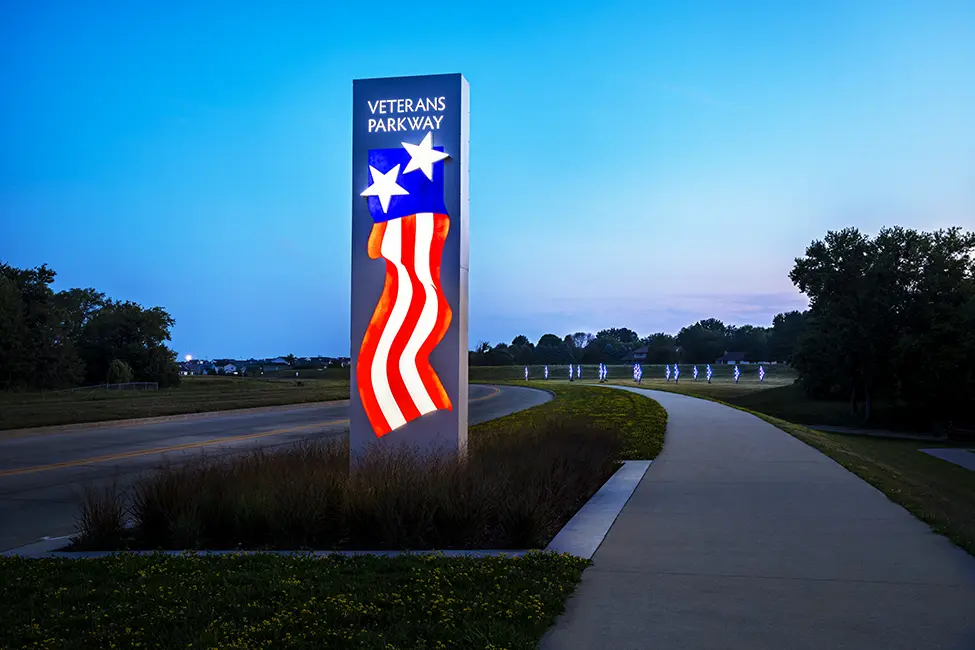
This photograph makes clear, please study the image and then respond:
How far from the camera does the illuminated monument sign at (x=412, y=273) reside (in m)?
11.1

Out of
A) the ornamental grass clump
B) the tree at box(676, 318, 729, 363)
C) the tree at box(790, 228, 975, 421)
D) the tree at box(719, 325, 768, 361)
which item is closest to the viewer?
the ornamental grass clump

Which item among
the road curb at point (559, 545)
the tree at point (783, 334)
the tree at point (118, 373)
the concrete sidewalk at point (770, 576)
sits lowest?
the road curb at point (559, 545)

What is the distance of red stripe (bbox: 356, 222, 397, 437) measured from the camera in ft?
36.6

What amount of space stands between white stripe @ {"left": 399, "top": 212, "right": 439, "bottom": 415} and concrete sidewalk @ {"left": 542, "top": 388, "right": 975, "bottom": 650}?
3.27 metres

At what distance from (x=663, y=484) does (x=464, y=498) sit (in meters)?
4.52

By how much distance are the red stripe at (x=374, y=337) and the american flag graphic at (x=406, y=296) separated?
14 millimetres

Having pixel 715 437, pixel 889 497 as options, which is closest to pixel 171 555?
pixel 889 497

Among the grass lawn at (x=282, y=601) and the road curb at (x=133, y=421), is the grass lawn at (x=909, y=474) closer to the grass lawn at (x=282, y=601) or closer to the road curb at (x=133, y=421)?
the grass lawn at (x=282, y=601)

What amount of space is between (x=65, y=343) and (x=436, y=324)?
174 ft

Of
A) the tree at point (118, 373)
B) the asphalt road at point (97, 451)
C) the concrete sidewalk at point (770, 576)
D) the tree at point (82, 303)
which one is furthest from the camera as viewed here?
the tree at point (82, 303)

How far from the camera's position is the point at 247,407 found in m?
32.1

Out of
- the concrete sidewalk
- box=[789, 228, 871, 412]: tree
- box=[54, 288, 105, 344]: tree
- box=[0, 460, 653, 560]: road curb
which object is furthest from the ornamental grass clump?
box=[54, 288, 105, 344]: tree

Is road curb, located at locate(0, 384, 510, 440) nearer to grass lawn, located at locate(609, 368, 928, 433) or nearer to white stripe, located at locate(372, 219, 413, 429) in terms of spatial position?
white stripe, located at locate(372, 219, 413, 429)

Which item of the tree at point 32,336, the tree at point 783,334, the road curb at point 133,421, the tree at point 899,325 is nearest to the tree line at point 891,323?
the tree at point 899,325
